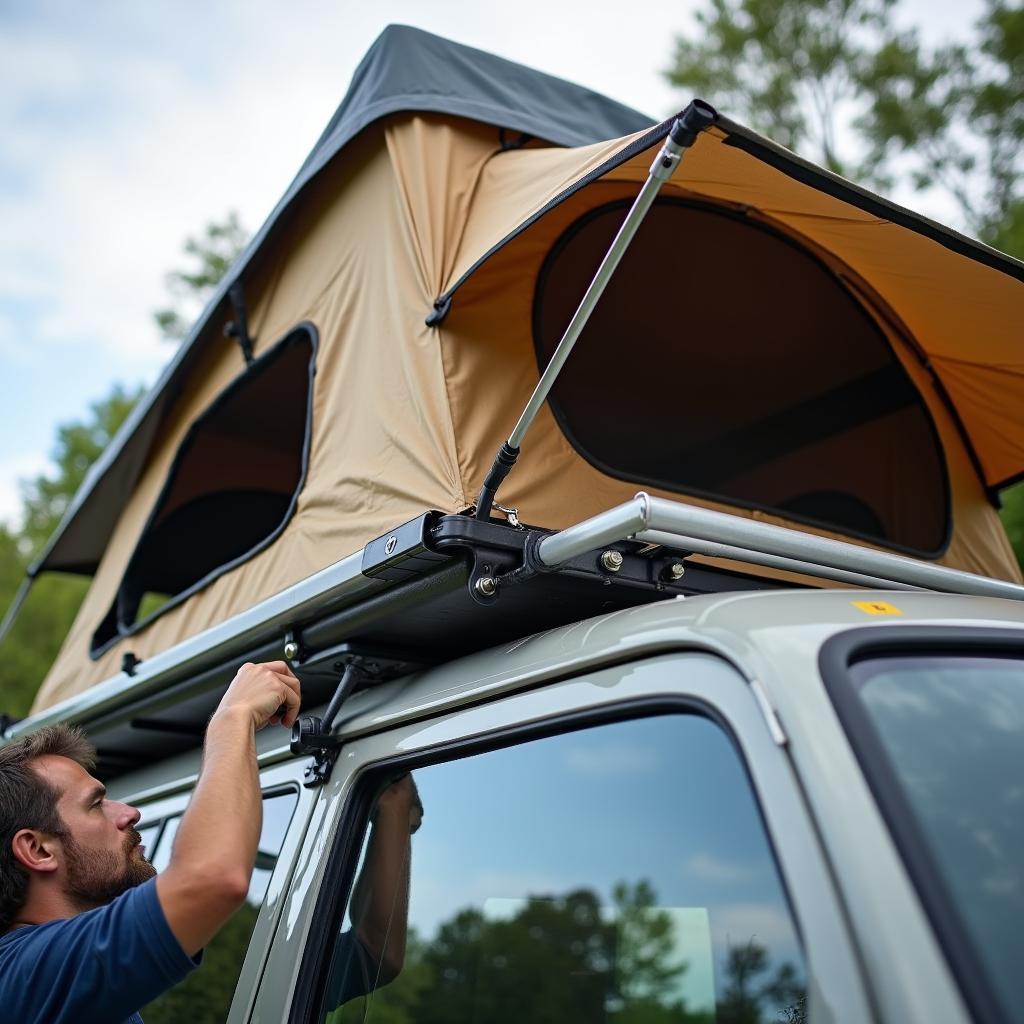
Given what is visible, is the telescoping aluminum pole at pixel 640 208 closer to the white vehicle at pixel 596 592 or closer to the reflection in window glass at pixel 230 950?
the white vehicle at pixel 596 592

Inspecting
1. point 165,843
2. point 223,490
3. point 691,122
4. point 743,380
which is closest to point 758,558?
point 691,122

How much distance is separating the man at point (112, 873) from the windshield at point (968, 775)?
3.30 feet

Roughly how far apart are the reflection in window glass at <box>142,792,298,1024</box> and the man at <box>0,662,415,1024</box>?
1.13 ft

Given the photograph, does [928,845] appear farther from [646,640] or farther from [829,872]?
[646,640]

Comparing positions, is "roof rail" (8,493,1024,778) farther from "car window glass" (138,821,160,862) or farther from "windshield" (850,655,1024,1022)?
"car window glass" (138,821,160,862)

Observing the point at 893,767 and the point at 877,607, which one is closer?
the point at 893,767

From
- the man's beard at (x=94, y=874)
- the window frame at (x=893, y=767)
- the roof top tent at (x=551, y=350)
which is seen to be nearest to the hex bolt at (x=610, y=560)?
the roof top tent at (x=551, y=350)

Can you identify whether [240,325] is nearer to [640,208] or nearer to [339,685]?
[339,685]

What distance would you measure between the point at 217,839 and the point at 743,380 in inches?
125

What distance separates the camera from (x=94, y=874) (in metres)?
2.10

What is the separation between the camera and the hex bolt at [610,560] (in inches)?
77.4

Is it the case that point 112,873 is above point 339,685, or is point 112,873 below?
below

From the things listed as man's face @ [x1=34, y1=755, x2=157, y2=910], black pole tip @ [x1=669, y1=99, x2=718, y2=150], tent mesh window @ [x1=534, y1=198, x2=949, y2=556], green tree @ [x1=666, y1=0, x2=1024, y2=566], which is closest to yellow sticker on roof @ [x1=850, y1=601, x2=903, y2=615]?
black pole tip @ [x1=669, y1=99, x2=718, y2=150]

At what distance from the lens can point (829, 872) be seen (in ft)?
3.97
